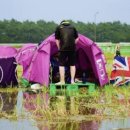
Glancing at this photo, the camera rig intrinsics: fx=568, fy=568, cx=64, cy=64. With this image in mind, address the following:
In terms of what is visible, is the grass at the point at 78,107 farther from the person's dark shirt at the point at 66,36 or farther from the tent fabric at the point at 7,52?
the tent fabric at the point at 7,52

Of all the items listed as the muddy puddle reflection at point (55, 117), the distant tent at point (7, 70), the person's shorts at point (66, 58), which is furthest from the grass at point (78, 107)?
the distant tent at point (7, 70)

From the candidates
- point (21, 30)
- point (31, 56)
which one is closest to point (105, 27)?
point (21, 30)

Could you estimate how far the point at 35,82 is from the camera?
14.4m

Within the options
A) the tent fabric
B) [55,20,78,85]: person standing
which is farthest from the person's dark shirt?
the tent fabric

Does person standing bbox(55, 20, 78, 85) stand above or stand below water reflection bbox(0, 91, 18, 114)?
above

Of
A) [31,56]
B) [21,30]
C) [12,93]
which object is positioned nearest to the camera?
[12,93]

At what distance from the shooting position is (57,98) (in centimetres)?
1165

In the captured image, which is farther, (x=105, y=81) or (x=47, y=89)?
(x=105, y=81)

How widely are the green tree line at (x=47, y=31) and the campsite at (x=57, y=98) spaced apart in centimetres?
5869

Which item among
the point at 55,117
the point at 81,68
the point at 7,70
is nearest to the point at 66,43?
the point at 7,70

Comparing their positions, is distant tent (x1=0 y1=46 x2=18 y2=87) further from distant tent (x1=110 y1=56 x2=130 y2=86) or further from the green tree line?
the green tree line

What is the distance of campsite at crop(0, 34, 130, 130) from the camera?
848 cm

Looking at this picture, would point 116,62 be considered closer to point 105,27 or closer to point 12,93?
point 12,93

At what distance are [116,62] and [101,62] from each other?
0.53 meters
